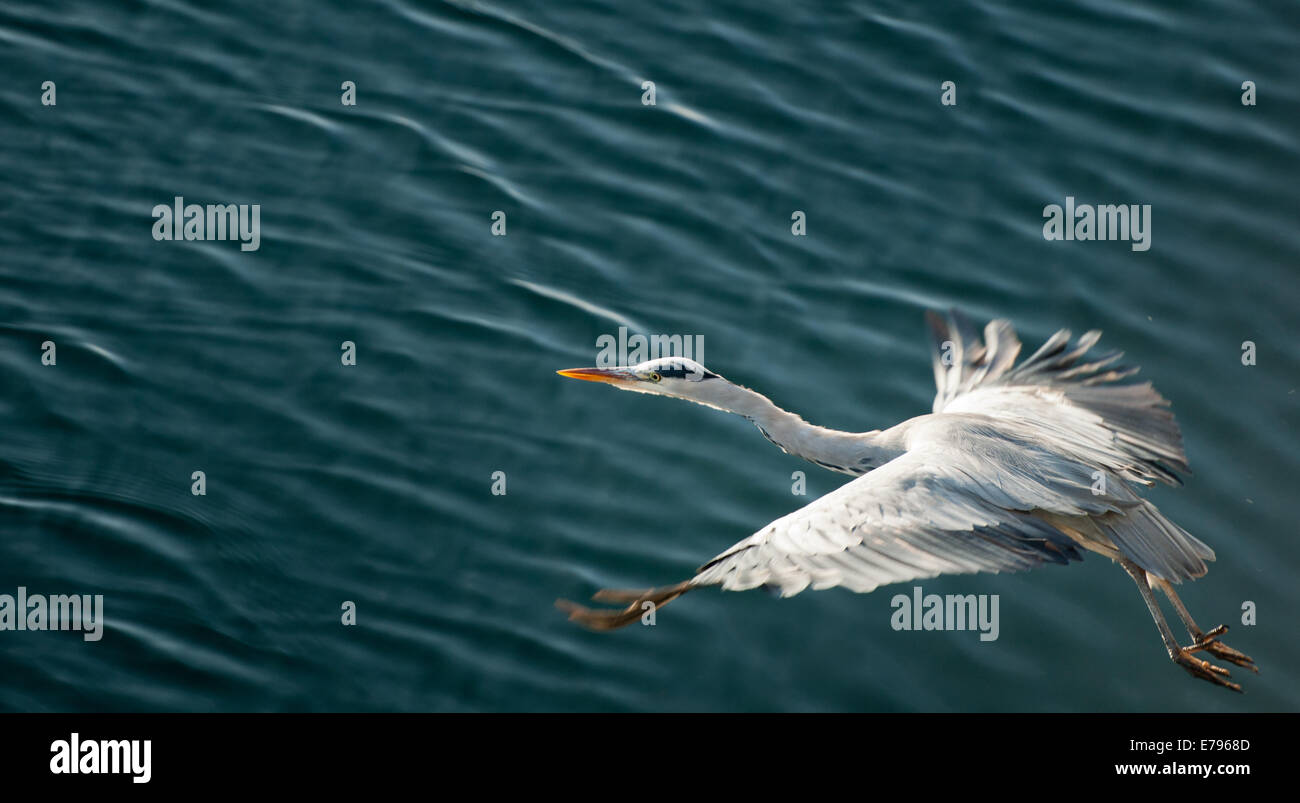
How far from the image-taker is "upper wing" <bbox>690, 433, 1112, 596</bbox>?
5746 millimetres

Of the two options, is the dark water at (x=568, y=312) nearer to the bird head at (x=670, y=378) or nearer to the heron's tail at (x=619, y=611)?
the bird head at (x=670, y=378)

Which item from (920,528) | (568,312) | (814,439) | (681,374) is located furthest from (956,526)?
(568,312)

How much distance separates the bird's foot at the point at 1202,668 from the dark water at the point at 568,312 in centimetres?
18

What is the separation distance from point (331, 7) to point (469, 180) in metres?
2.73

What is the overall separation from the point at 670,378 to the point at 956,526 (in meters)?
2.40

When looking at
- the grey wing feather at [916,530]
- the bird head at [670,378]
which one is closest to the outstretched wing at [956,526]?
the grey wing feather at [916,530]

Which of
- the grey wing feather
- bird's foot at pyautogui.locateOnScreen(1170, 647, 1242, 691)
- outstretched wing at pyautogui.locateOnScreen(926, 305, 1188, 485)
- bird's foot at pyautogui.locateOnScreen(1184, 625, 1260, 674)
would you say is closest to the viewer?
the grey wing feather

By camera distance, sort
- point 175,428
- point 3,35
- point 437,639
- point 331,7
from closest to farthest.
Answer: point 437,639
point 175,428
point 3,35
point 331,7

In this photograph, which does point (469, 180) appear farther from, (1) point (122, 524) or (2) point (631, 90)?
(1) point (122, 524)

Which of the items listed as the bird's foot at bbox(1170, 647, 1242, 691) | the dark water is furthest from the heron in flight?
the dark water

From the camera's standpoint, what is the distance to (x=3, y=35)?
11.1 m

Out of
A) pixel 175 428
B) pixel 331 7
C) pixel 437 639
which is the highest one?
pixel 331 7

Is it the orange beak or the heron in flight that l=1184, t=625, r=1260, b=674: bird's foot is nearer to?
the heron in flight

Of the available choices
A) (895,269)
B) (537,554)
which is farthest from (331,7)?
(537,554)
